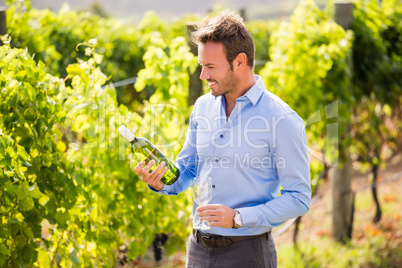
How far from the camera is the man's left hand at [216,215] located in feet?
6.10

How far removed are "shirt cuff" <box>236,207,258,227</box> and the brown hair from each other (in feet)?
1.84

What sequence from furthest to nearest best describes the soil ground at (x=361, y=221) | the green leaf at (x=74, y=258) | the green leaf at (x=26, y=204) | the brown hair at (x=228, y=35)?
1. the soil ground at (x=361, y=221)
2. the green leaf at (x=74, y=258)
3. the green leaf at (x=26, y=204)
4. the brown hair at (x=228, y=35)

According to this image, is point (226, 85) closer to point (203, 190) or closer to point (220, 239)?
point (203, 190)

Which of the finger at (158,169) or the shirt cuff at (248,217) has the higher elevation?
the finger at (158,169)

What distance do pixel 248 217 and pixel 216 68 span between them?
0.59 meters

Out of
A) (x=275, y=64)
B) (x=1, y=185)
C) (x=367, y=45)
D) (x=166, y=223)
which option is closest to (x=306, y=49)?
(x=275, y=64)

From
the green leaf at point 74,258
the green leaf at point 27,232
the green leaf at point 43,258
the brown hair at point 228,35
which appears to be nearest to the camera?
the brown hair at point 228,35

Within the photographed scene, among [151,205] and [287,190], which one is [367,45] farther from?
[287,190]

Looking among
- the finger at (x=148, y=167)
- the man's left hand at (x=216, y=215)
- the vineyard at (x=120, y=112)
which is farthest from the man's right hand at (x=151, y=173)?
the vineyard at (x=120, y=112)

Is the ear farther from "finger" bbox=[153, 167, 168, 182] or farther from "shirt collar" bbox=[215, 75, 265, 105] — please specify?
"finger" bbox=[153, 167, 168, 182]

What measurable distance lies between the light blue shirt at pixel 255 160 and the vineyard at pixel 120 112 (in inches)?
24.3

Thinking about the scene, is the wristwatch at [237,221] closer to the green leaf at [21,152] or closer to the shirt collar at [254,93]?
the shirt collar at [254,93]

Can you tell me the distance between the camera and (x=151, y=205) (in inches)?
117

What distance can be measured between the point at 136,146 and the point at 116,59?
10.9 feet
